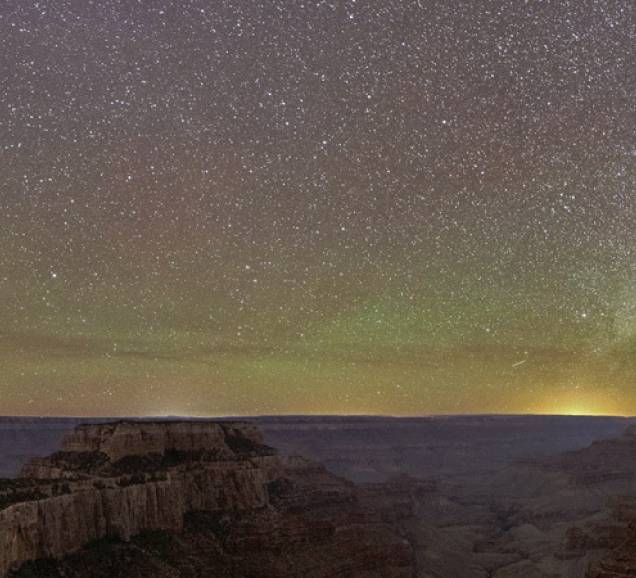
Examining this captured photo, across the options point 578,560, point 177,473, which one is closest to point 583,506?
point 578,560

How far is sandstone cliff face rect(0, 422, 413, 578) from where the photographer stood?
6175 centimetres

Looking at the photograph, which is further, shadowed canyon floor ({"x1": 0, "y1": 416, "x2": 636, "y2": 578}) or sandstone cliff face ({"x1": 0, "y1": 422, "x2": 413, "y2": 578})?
shadowed canyon floor ({"x1": 0, "y1": 416, "x2": 636, "y2": 578})

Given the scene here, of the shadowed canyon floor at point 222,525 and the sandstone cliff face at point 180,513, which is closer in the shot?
the sandstone cliff face at point 180,513

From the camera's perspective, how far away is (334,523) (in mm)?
102812

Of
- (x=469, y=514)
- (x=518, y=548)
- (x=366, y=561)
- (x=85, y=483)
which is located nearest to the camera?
(x=85, y=483)

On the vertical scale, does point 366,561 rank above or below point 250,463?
below

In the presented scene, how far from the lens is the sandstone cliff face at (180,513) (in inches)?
2431

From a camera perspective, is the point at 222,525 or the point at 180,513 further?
the point at 222,525

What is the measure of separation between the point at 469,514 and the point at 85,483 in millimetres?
117892

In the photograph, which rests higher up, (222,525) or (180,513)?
(180,513)

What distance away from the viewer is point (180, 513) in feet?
259

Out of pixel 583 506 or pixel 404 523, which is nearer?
pixel 404 523

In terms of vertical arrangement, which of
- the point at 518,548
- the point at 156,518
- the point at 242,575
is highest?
the point at 156,518

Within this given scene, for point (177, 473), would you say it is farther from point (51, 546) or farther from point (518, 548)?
point (518, 548)
